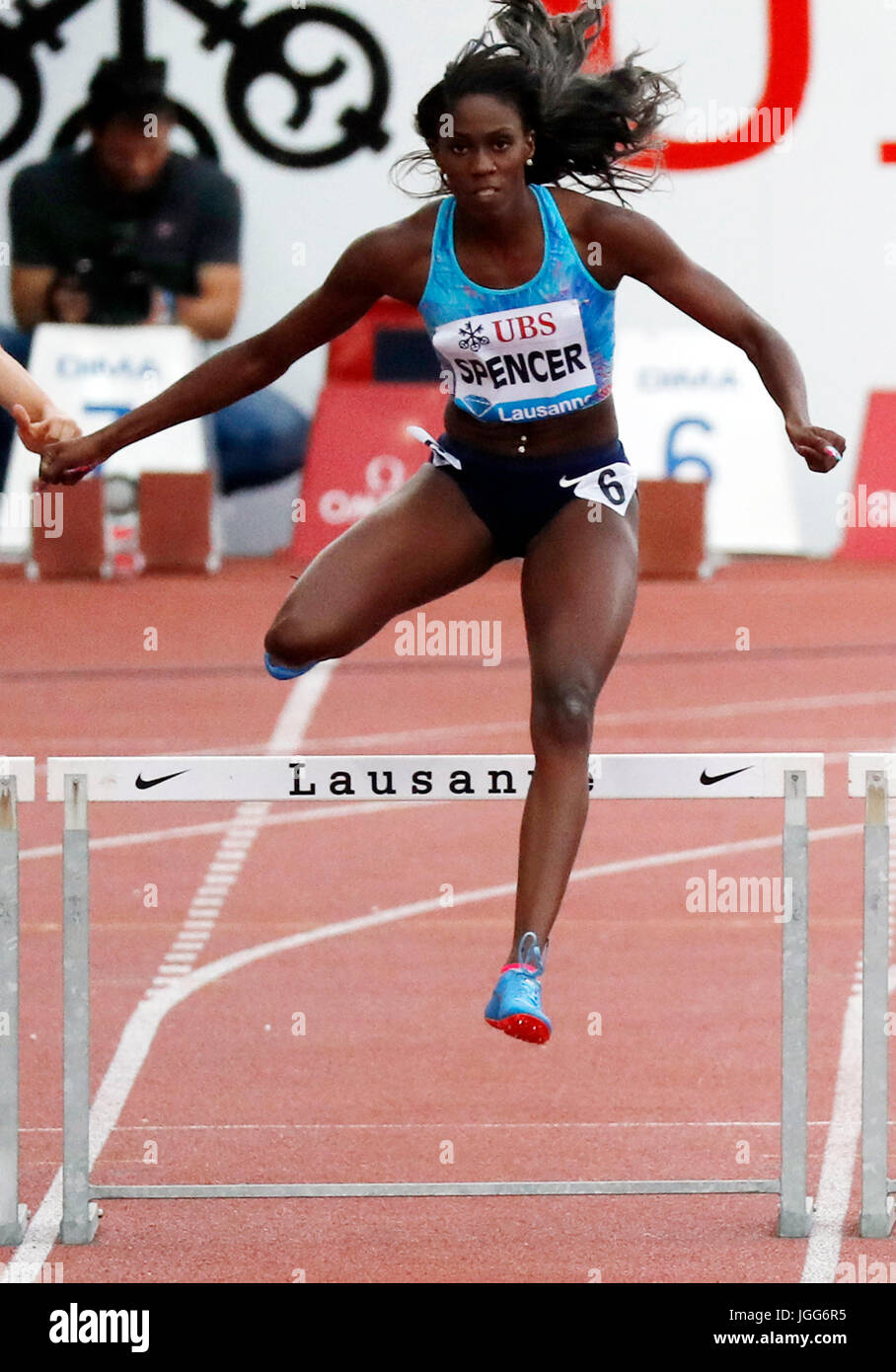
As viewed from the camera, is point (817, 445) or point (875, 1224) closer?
point (817, 445)

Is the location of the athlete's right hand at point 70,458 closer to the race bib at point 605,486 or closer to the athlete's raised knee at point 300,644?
the athlete's raised knee at point 300,644

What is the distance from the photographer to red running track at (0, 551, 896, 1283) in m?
4.95

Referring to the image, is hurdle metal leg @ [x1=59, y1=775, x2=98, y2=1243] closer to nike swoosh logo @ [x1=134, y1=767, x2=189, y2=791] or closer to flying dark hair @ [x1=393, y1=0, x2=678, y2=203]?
nike swoosh logo @ [x1=134, y1=767, x2=189, y2=791]

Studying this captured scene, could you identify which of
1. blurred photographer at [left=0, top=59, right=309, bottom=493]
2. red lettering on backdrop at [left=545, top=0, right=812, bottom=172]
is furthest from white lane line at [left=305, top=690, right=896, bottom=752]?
red lettering on backdrop at [left=545, top=0, right=812, bottom=172]

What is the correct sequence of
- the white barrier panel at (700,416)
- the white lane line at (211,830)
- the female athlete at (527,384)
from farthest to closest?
the white barrier panel at (700,416) → the white lane line at (211,830) → the female athlete at (527,384)

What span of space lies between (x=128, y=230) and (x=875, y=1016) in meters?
12.6

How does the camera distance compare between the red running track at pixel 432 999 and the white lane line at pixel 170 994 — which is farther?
the red running track at pixel 432 999

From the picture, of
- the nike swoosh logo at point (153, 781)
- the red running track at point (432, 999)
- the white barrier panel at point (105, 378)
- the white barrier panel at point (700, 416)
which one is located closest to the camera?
the nike swoosh logo at point (153, 781)

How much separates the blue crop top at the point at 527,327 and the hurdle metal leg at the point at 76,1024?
1209 mm

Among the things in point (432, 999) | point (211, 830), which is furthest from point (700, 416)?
point (432, 999)

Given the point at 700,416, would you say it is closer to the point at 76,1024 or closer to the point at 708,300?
the point at 708,300

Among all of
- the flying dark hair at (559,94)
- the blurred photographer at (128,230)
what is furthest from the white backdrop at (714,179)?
the flying dark hair at (559,94)

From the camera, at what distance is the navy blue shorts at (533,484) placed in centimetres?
481

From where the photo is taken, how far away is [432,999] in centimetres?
685
